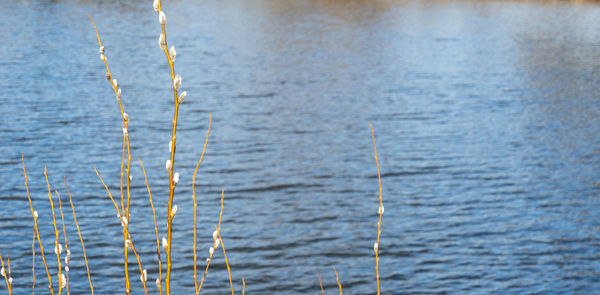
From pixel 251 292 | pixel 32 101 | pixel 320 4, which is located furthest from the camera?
pixel 320 4

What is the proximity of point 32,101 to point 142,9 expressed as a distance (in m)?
39.6

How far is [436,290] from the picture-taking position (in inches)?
441

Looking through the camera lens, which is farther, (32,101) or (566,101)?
(566,101)

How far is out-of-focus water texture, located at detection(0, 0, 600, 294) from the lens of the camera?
1215 centimetres

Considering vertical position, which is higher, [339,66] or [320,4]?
[339,66]

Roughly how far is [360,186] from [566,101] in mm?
Answer: 14079

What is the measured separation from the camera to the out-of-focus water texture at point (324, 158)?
1215 cm

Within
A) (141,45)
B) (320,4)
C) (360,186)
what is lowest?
(320,4)

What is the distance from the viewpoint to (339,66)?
1384 inches

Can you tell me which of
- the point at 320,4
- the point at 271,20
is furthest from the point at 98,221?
the point at 320,4

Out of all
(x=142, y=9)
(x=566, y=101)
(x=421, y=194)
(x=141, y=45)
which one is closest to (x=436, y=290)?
(x=421, y=194)

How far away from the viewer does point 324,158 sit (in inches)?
747

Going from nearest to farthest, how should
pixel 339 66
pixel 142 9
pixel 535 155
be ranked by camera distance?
1. pixel 535 155
2. pixel 339 66
3. pixel 142 9

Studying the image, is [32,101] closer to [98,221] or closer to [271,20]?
[98,221]
